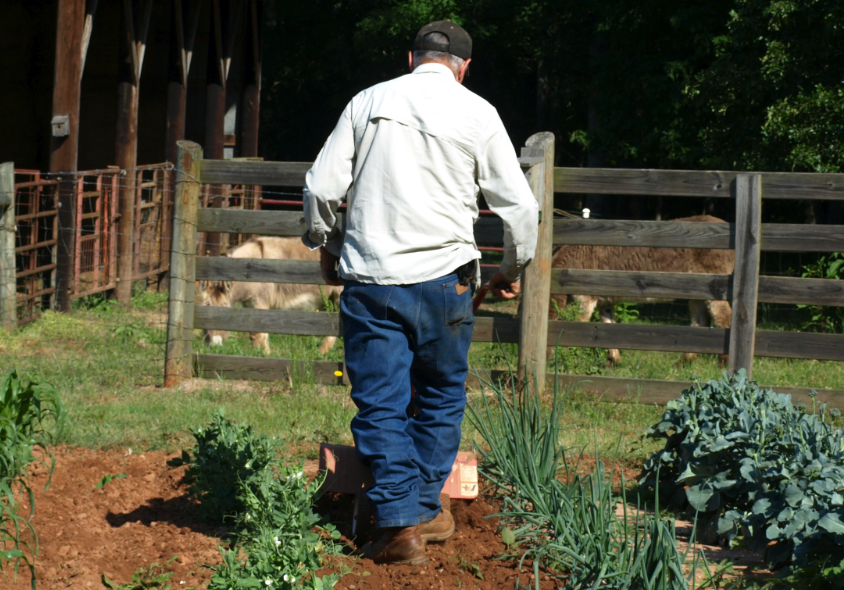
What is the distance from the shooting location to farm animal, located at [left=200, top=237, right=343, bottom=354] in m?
8.84

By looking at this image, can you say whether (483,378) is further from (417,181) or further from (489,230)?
(417,181)

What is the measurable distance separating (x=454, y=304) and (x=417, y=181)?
482mm

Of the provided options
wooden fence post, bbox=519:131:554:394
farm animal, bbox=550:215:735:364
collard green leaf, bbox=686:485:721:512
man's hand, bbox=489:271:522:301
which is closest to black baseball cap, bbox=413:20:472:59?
man's hand, bbox=489:271:522:301

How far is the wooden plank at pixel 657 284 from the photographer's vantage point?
259 inches

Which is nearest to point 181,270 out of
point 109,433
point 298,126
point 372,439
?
point 109,433

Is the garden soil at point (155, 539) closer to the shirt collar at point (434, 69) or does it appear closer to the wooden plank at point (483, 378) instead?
the shirt collar at point (434, 69)

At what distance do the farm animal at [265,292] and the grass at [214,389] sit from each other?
173mm

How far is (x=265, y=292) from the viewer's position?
9500mm

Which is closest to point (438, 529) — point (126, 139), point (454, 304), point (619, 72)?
point (454, 304)

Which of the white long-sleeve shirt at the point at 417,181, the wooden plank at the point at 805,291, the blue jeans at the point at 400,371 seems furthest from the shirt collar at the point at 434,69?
the wooden plank at the point at 805,291

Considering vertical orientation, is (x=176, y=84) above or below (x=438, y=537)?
above

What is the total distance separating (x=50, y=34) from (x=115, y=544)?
47.6 ft

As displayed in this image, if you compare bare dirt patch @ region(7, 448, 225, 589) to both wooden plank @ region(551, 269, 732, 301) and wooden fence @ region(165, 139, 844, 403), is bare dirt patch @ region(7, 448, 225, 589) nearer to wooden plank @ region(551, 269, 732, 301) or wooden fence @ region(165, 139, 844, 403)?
wooden fence @ region(165, 139, 844, 403)

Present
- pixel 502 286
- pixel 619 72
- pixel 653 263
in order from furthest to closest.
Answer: pixel 619 72 < pixel 653 263 < pixel 502 286
